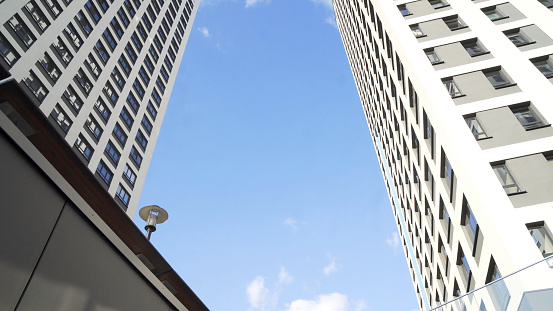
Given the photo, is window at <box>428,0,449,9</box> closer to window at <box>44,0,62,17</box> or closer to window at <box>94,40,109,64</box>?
window at <box>44,0,62,17</box>

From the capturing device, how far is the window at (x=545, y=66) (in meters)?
18.4

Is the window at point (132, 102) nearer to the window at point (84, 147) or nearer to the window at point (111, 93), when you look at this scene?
the window at point (111, 93)

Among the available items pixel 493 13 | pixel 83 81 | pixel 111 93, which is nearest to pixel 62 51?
pixel 83 81

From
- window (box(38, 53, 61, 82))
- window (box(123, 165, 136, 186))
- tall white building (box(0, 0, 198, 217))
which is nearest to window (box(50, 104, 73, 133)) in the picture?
tall white building (box(0, 0, 198, 217))

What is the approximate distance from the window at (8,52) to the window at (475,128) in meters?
27.1

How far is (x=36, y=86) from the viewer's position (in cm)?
2825

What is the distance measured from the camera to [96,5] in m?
38.8

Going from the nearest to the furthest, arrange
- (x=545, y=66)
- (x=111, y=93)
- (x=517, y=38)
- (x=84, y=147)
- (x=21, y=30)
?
(x=545, y=66)
(x=517, y=38)
(x=21, y=30)
(x=84, y=147)
(x=111, y=93)

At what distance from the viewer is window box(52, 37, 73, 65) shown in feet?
103

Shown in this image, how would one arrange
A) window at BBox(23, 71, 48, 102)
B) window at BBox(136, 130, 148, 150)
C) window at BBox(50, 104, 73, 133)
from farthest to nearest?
window at BBox(136, 130, 148, 150), window at BBox(50, 104, 73, 133), window at BBox(23, 71, 48, 102)

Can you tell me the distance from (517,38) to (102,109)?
3117 centimetres

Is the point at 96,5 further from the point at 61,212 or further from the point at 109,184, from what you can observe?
the point at 61,212

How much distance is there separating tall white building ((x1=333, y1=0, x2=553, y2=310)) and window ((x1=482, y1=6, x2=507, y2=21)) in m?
0.12

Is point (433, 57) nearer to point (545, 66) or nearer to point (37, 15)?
point (545, 66)
